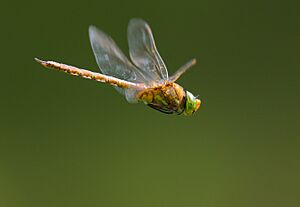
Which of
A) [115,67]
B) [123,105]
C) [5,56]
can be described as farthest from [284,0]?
[115,67]

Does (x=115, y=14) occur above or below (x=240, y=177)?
above

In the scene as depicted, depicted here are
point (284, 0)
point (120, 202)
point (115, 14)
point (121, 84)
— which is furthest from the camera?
point (284, 0)

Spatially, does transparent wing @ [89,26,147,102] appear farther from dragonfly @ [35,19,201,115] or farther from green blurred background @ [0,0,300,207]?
green blurred background @ [0,0,300,207]

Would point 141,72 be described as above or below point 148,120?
above

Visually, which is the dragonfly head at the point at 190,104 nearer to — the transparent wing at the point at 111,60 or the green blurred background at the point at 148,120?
the transparent wing at the point at 111,60

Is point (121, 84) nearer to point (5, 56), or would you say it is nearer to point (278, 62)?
point (5, 56)

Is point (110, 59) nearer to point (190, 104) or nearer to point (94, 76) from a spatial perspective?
point (94, 76)

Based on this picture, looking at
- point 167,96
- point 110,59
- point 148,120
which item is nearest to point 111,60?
point 110,59
